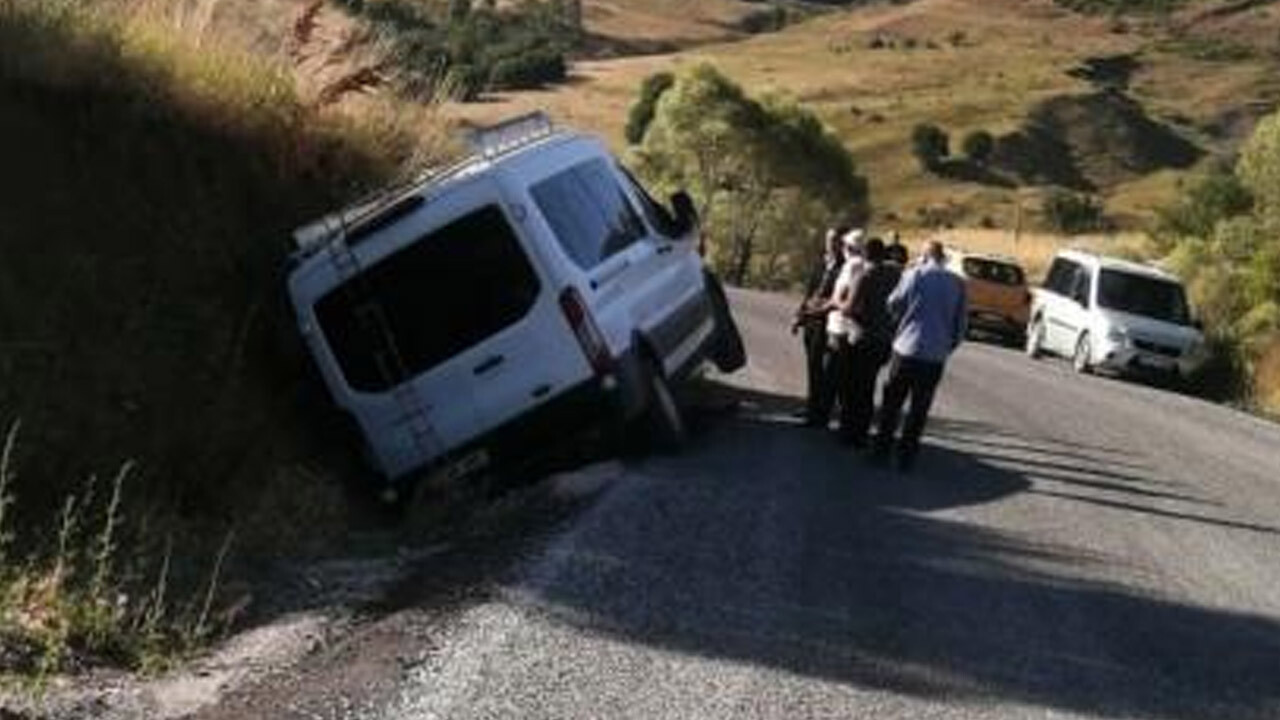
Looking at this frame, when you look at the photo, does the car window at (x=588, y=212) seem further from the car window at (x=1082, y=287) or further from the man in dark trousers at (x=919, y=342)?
the car window at (x=1082, y=287)

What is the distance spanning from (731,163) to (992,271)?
3020 cm

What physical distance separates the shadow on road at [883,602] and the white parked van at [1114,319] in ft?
62.2

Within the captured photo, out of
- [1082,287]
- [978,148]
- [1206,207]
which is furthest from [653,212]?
[978,148]

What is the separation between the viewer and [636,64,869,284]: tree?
6944 centimetres

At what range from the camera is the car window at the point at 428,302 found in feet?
41.0

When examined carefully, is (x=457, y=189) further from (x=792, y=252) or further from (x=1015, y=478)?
(x=792, y=252)

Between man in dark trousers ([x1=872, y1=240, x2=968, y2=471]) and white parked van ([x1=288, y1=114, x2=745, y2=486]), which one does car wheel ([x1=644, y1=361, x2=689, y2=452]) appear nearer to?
white parked van ([x1=288, y1=114, x2=745, y2=486])

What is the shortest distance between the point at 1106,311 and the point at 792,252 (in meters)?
38.0

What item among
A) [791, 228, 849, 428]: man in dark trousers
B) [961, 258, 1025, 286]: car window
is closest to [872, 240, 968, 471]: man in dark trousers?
[791, 228, 849, 428]: man in dark trousers

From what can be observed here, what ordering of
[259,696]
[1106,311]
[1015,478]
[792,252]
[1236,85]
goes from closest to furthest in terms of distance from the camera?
[259,696] → [1015,478] → [1106,311] → [792,252] → [1236,85]

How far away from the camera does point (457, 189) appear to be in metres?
12.5

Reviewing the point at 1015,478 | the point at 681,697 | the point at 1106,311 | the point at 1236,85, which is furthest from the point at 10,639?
the point at 1236,85

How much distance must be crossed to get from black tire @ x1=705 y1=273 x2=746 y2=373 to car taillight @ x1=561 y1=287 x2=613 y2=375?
13.6 feet

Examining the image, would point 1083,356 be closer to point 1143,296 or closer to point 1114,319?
point 1114,319
